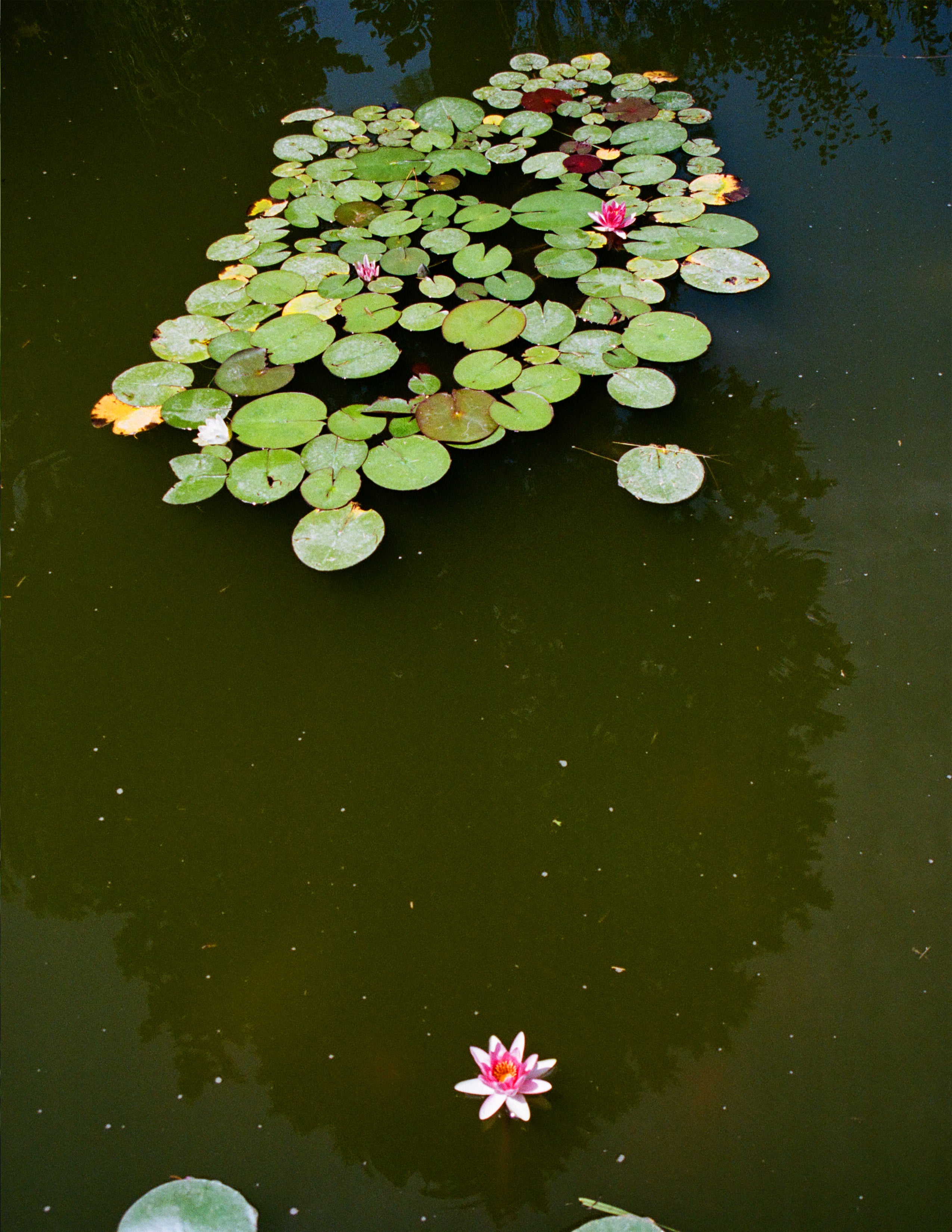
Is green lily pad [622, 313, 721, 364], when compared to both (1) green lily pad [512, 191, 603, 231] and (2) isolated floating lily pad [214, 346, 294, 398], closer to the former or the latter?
(1) green lily pad [512, 191, 603, 231]

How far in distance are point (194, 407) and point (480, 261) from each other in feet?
3.38

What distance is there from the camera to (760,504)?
7.32ft

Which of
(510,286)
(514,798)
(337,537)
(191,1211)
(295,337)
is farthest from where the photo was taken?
(510,286)

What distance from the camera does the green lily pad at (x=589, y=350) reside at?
8.11 ft

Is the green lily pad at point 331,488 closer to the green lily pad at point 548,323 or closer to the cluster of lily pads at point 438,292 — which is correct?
the cluster of lily pads at point 438,292

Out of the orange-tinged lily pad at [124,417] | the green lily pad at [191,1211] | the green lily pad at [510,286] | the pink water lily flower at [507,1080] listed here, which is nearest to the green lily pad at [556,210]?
the green lily pad at [510,286]

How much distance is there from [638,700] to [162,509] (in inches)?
52.4

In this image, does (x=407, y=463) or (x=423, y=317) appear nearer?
(x=407, y=463)

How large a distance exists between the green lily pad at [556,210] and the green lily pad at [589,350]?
1.87ft

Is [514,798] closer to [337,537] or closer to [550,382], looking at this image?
[337,537]

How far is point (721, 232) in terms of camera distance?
9.37ft

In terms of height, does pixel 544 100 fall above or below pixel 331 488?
above

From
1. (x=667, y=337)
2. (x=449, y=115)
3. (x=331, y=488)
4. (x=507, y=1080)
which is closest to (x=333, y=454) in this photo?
(x=331, y=488)

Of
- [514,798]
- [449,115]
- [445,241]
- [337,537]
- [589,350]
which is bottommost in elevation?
[514,798]
